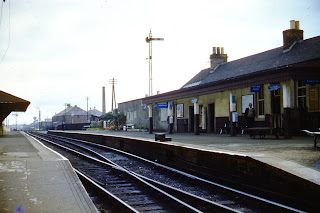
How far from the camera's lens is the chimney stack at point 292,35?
62.0ft

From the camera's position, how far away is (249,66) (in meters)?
20.7

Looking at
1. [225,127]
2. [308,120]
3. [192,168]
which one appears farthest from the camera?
[225,127]

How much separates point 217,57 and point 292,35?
7750 millimetres

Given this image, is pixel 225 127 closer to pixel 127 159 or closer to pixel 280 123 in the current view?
pixel 280 123

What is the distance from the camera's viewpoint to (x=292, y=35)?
18.9 m

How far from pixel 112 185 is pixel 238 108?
1227 centimetres

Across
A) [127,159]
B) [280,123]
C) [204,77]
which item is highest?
[204,77]

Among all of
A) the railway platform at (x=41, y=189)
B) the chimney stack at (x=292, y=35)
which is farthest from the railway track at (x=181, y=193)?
the chimney stack at (x=292, y=35)

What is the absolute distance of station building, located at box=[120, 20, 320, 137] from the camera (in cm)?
1306

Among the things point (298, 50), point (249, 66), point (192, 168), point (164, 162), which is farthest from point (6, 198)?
point (249, 66)

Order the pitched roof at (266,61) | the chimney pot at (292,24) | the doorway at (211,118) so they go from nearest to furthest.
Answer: the pitched roof at (266,61), the chimney pot at (292,24), the doorway at (211,118)

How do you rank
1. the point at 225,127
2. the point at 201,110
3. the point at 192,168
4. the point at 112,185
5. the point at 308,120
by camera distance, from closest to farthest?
the point at 112,185
the point at 192,168
the point at 308,120
the point at 225,127
the point at 201,110

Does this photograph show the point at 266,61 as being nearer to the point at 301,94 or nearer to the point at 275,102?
the point at 275,102

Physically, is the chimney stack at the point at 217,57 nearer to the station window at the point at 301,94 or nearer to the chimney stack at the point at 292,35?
the chimney stack at the point at 292,35
